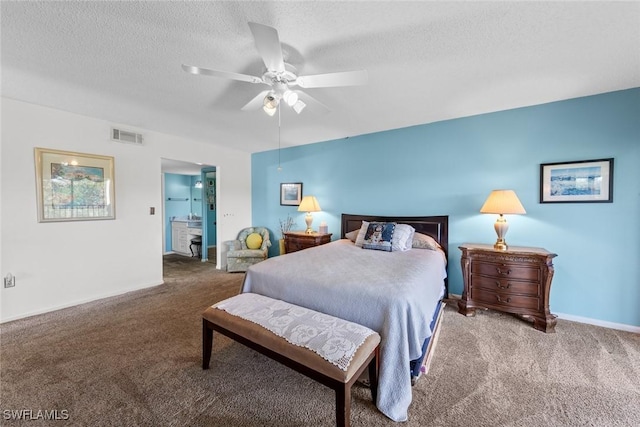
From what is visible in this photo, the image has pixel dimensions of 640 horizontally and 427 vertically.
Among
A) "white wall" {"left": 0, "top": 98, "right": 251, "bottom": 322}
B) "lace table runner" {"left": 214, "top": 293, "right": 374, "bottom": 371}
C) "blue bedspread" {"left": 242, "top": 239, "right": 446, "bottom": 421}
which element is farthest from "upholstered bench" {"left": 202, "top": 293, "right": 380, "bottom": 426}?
"white wall" {"left": 0, "top": 98, "right": 251, "bottom": 322}

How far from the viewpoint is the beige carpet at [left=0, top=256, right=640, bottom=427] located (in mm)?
1498

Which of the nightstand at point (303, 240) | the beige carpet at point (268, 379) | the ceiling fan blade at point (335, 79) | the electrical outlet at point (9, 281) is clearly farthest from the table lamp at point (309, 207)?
the electrical outlet at point (9, 281)

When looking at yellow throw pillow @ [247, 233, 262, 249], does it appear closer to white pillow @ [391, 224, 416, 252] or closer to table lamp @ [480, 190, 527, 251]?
white pillow @ [391, 224, 416, 252]

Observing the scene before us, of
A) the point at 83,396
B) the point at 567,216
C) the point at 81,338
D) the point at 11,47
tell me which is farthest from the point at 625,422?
the point at 11,47

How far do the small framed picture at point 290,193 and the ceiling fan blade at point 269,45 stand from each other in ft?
10.1

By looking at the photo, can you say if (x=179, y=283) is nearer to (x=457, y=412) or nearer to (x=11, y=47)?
(x=11, y=47)

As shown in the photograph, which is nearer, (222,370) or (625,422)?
(625,422)

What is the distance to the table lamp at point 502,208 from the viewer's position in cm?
264

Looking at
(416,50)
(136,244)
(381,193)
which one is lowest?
(136,244)

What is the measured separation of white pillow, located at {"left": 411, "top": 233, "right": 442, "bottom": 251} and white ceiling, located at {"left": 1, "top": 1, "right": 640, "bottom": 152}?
1.58 meters

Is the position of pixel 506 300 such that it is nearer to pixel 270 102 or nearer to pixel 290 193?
pixel 270 102

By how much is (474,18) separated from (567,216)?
2469mm

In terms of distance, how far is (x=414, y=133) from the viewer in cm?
356

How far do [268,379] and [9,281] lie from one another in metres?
3.14
